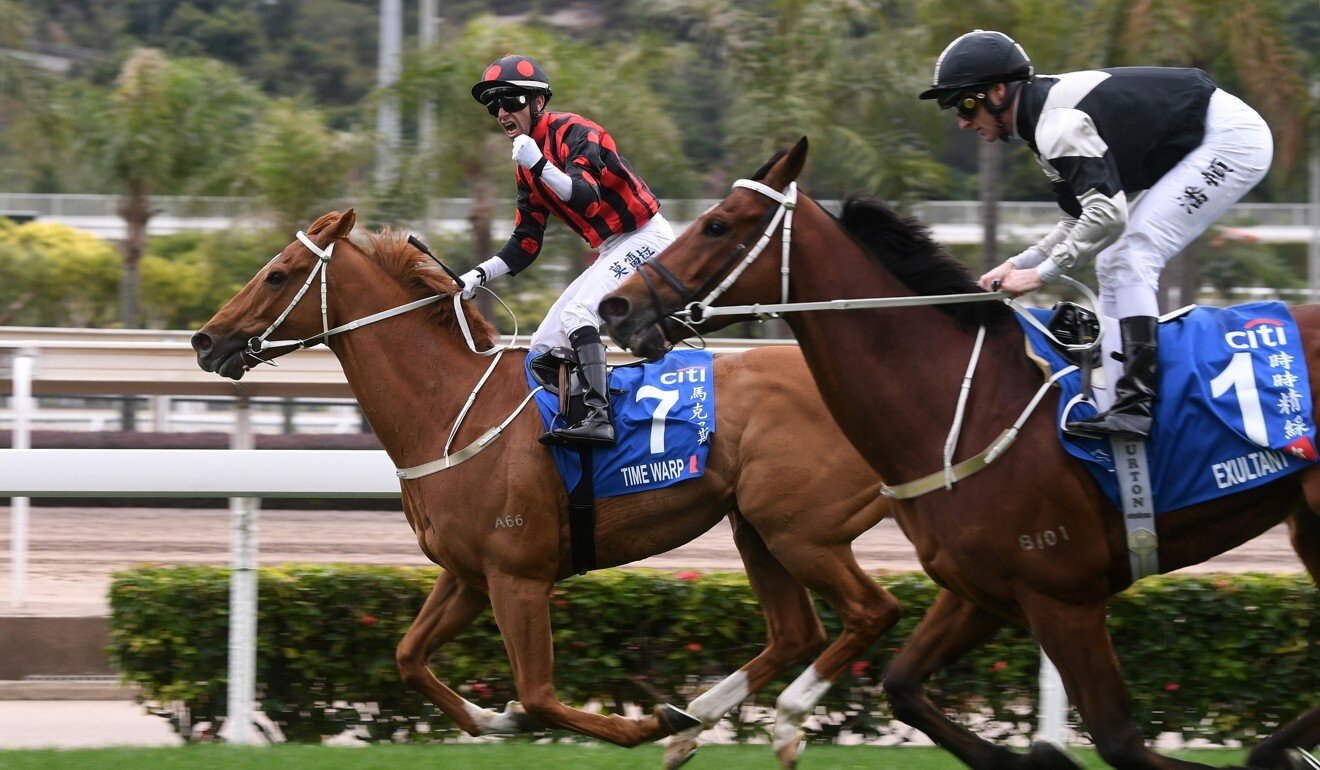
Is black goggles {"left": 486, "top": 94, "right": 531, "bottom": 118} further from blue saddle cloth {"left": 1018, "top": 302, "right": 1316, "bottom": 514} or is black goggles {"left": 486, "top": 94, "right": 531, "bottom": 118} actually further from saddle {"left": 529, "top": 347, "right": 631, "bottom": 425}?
blue saddle cloth {"left": 1018, "top": 302, "right": 1316, "bottom": 514}

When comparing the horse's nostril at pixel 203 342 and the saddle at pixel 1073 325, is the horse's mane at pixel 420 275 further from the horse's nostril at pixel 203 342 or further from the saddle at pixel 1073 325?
the saddle at pixel 1073 325

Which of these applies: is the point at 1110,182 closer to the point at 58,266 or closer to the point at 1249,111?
the point at 1249,111

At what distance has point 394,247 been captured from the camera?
5.59 meters

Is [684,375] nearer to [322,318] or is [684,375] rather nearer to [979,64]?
[322,318]

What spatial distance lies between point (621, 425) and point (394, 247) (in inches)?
44.3

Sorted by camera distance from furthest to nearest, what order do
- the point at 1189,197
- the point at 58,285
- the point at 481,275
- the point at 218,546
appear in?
1. the point at 58,285
2. the point at 218,546
3. the point at 481,275
4. the point at 1189,197

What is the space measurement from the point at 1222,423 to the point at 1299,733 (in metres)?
1.01

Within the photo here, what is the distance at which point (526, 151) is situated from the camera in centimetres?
518

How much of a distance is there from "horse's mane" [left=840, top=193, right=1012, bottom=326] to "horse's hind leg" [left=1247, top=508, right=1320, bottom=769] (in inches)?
41.3

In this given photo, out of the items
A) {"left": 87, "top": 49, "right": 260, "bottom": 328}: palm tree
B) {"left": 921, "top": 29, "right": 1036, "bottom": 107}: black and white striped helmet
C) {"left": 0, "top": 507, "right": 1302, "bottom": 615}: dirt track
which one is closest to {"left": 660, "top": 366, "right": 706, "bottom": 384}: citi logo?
{"left": 921, "top": 29, "right": 1036, "bottom": 107}: black and white striped helmet

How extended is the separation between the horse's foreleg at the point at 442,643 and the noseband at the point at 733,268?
1685mm

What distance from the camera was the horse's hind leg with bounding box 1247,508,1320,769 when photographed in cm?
431

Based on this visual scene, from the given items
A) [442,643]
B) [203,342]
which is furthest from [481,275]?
[442,643]

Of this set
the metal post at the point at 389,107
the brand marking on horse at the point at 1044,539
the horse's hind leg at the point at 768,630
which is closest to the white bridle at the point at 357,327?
the horse's hind leg at the point at 768,630
